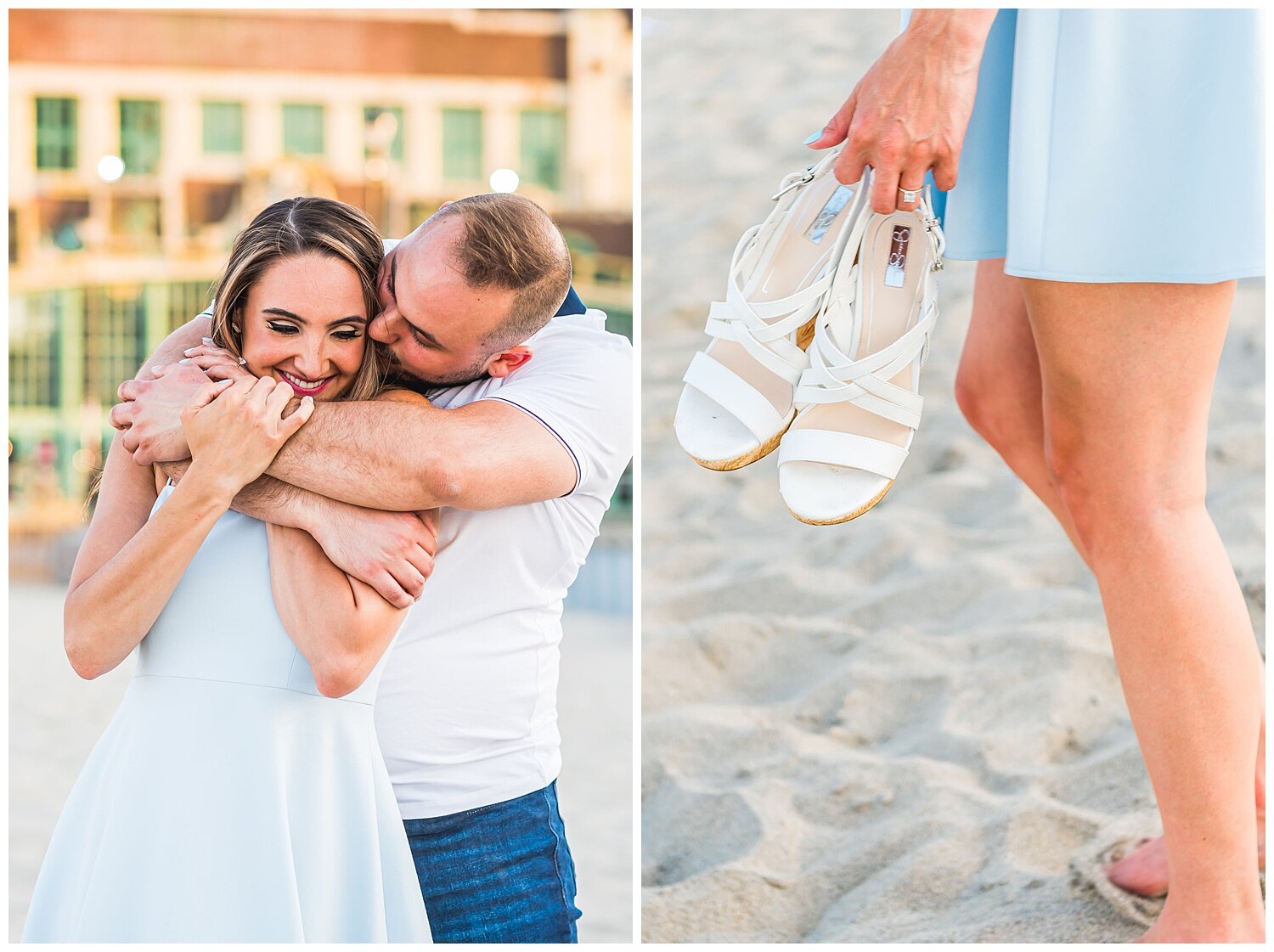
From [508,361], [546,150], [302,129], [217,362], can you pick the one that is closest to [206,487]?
[217,362]

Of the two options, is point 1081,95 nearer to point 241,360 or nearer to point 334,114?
point 241,360

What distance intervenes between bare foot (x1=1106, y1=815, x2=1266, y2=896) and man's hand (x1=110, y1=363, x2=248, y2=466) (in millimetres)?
1377

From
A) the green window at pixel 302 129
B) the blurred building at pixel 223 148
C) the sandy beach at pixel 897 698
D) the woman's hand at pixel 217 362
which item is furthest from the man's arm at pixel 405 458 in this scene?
the green window at pixel 302 129

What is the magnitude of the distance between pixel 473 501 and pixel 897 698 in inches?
49.4

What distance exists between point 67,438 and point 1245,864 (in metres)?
9.63

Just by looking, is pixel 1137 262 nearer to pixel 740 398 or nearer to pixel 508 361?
pixel 740 398

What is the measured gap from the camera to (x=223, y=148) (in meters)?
9.95

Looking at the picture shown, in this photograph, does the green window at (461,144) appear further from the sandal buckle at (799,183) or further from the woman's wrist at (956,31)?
the woman's wrist at (956,31)

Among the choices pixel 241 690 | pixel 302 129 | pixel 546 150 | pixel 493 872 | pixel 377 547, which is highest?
pixel 302 129

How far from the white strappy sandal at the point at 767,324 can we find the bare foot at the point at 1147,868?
0.88 m

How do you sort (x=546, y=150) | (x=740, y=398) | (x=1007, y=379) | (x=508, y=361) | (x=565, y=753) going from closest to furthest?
(x=740, y=398) < (x=508, y=361) < (x=1007, y=379) < (x=565, y=753) < (x=546, y=150)

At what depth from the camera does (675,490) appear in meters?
3.34

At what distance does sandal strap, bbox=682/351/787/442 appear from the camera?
1.32 m

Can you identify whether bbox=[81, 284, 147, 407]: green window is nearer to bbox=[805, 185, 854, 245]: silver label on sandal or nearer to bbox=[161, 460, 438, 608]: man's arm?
bbox=[161, 460, 438, 608]: man's arm
